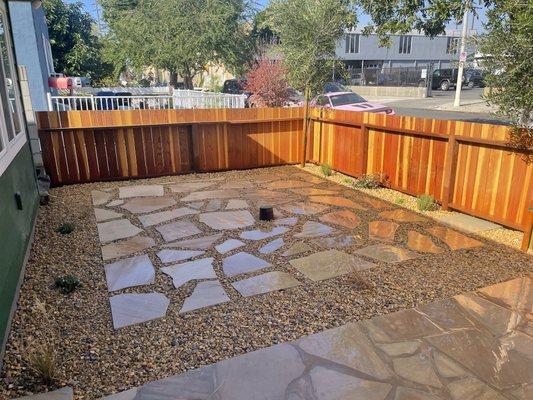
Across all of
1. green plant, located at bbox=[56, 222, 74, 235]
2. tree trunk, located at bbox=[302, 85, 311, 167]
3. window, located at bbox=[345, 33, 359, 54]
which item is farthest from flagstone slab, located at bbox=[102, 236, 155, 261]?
window, located at bbox=[345, 33, 359, 54]

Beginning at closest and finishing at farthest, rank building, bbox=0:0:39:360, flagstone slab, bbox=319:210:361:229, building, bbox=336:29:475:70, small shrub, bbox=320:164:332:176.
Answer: building, bbox=0:0:39:360, flagstone slab, bbox=319:210:361:229, small shrub, bbox=320:164:332:176, building, bbox=336:29:475:70

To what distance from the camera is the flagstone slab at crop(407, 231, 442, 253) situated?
15.4 feet

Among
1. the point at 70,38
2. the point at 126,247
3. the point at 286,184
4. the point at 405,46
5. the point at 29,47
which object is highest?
the point at 405,46

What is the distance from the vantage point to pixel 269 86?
10.4 metres

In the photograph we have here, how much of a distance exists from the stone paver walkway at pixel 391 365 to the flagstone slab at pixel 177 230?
8.20 ft

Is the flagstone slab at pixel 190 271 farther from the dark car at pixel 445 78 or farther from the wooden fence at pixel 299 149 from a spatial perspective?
the dark car at pixel 445 78

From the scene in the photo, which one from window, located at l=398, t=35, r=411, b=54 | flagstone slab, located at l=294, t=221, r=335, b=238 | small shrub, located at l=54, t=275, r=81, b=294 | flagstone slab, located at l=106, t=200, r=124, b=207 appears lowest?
flagstone slab, located at l=294, t=221, r=335, b=238

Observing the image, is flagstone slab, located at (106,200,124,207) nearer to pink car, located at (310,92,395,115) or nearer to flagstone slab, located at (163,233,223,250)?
flagstone slab, located at (163,233,223,250)

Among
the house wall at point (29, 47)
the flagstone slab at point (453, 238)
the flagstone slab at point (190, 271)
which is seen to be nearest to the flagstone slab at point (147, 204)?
the flagstone slab at point (190, 271)

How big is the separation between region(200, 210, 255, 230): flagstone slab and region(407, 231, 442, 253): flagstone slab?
2.01 metres

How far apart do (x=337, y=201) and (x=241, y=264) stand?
274cm

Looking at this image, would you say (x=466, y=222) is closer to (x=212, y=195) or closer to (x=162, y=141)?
(x=212, y=195)

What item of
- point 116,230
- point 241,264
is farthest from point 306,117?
point 241,264

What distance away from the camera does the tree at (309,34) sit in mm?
7633
